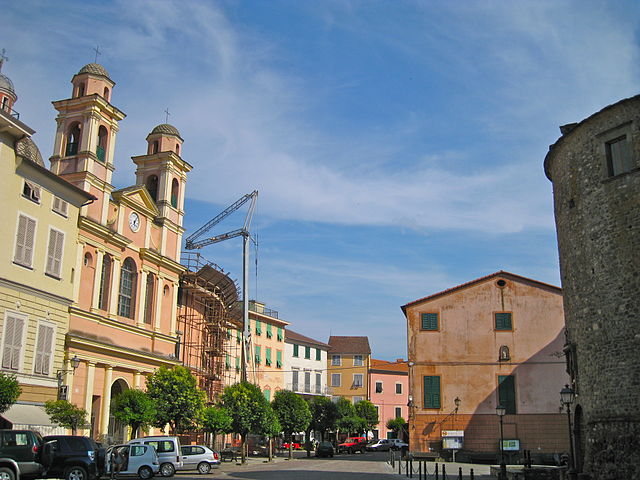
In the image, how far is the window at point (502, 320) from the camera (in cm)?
4278

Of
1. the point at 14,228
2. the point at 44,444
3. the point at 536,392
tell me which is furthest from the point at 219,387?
the point at 44,444

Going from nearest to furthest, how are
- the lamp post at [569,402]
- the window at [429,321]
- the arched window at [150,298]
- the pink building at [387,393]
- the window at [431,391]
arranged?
the lamp post at [569,402]
the arched window at [150,298]
the window at [431,391]
the window at [429,321]
the pink building at [387,393]

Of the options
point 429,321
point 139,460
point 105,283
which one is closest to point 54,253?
point 105,283

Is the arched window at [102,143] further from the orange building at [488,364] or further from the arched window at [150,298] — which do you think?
the orange building at [488,364]

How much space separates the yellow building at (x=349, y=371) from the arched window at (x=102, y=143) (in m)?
51.6

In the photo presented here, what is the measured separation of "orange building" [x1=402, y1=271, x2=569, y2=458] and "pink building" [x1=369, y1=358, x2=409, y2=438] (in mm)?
42598

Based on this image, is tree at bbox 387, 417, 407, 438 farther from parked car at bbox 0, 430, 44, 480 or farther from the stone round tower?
parked car at bbox 0, 430, 44, 480

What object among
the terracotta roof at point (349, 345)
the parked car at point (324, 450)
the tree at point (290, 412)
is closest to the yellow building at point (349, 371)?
the terracotta roof at point (349, 345)

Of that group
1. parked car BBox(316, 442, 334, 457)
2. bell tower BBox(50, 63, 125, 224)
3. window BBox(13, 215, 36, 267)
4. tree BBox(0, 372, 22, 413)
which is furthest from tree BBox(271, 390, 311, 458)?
tree BBox(0, 372, 22, 413)

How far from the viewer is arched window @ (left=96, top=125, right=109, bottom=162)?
38.2 metres

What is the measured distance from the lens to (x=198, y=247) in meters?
79.2

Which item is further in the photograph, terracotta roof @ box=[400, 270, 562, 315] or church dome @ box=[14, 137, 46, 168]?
terracotta roof @ box=[400, 270, 562, 315]

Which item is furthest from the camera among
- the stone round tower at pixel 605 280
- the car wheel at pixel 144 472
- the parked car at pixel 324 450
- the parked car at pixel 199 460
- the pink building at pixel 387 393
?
the pink building at pixel 387 393

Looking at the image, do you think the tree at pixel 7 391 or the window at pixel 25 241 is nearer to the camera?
the tree at pixel 7 391
